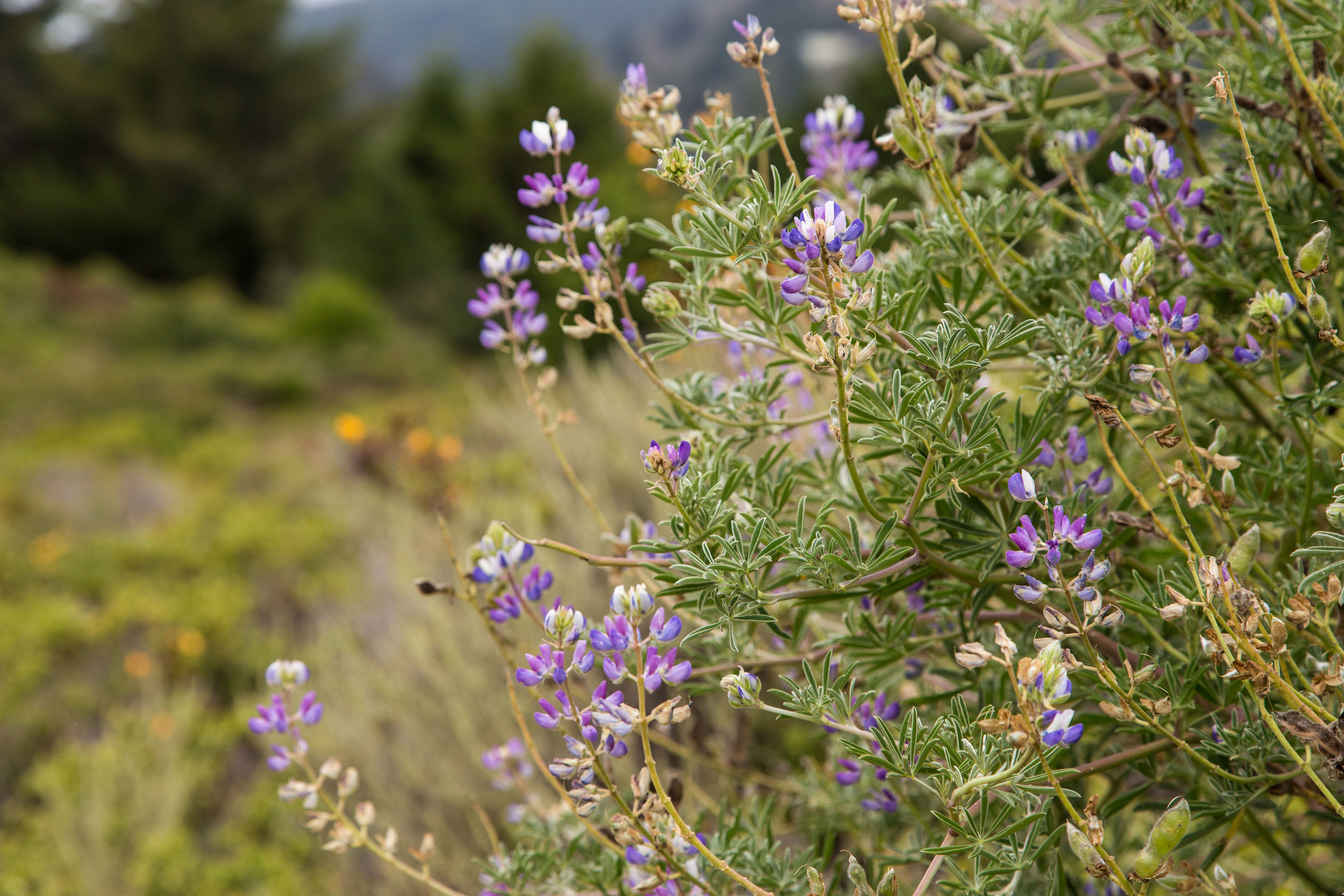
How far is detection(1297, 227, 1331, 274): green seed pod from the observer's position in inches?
32.6

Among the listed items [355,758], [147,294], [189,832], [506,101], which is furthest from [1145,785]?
[506,101]

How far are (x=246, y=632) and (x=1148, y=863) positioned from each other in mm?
5078

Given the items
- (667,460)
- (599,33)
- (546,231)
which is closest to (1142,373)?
(667,460)

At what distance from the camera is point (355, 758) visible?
2.95 meters

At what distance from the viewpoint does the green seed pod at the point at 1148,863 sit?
0.76 meters

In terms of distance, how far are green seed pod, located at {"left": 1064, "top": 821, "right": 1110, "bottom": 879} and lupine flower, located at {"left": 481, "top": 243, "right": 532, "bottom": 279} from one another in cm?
92

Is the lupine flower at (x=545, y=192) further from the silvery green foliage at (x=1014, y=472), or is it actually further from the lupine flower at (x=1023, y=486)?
the lupine flower at (x=1023, y=486)

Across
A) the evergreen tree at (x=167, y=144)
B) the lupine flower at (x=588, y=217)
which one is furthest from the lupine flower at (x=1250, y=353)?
the evergreen tree at (x=167, y=144)

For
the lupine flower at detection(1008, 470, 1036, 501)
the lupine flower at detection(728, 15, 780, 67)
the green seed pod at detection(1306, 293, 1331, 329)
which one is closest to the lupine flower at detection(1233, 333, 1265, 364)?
the green seed pod at detection(1306, 293, 1331, 329)

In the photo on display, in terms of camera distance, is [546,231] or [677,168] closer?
[677,168]

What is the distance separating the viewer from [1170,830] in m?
0.74

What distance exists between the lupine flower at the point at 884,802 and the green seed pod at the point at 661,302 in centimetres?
67

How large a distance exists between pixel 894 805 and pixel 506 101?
20.8 metres

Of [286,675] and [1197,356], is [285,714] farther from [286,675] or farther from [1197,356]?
[1197,356]
